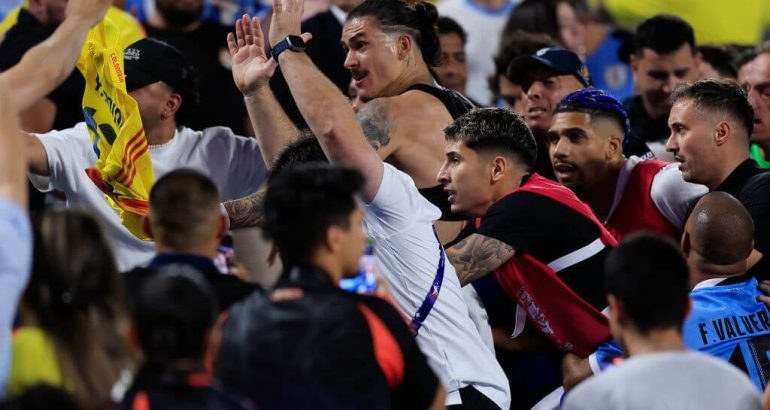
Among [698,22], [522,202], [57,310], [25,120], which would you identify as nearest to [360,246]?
[57,310]

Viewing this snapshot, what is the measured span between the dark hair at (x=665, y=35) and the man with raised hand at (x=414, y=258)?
3696 mm

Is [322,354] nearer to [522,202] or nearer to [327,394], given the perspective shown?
[327,394]

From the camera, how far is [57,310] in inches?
119

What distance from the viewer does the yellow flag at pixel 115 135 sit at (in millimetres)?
5023

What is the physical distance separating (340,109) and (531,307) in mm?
1142

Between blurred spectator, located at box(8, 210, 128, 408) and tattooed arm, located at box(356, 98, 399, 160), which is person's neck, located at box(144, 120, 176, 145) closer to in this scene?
tattooed arm, located at box(356, 98, 399, 160)

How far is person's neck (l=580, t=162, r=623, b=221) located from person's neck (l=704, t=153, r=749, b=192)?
45 centimetres

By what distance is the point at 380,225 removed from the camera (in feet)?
13.8

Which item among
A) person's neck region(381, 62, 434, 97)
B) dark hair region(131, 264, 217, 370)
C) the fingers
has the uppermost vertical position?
dark hair region(131, 264, 217, 370)

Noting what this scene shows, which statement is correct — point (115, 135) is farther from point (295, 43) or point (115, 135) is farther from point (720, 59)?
point (720, 59)

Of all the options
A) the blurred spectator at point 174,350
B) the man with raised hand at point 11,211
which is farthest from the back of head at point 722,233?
the man with raised hand at point 11,211

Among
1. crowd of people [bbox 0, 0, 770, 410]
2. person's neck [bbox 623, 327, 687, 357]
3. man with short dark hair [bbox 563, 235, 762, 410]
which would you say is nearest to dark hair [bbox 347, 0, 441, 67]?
crowd of people [bbox 0, 0, 770, 410]

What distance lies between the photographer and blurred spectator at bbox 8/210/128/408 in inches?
116

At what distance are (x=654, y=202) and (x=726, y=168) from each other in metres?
0.35
